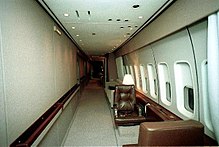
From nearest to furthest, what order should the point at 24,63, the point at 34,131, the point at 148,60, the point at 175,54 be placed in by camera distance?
the point at 24,63
the point at 34,131
the point at 175,54
the point at 148,60

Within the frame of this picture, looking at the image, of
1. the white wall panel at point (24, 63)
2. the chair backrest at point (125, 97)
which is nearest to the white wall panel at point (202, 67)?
the white wall panel at point (24, 63)

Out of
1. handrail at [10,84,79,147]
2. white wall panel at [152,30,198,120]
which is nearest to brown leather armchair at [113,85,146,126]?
white wall panel at [152,30,198,120]

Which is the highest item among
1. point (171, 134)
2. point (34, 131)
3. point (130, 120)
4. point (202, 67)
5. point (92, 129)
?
point (202, 67)

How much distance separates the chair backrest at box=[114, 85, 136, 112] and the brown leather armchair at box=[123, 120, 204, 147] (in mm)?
3131

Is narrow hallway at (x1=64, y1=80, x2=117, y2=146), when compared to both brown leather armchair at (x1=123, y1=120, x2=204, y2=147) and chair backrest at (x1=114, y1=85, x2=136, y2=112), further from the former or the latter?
A: brown leather armchair at (x1=123, y1=120, x2=204, y2=147)

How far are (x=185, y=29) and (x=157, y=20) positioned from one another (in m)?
0.92

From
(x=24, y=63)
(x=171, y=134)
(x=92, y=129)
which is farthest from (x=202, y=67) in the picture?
(x=92, y=129)

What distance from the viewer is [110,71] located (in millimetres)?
12805

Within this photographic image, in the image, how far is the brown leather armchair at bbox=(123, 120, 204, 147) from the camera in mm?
1663

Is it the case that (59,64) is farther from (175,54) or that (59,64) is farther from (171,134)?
(171,134)

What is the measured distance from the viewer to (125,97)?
4.98 meters

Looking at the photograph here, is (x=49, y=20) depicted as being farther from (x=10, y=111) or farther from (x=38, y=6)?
(x=10, y=111)

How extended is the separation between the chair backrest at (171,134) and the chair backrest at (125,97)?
10.3 ft

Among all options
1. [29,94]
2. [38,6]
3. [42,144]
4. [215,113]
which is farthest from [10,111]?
[215,113]
